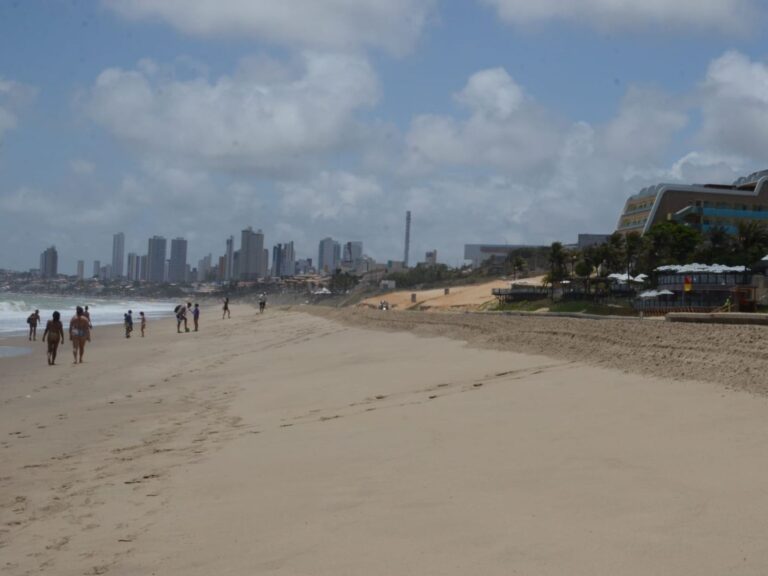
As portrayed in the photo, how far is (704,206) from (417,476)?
74349 millimetres

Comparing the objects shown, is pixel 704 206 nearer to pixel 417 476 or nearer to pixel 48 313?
pixel 48 313

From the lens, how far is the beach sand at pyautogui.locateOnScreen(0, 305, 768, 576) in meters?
4.13

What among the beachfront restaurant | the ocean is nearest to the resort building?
the beachfront restaurant

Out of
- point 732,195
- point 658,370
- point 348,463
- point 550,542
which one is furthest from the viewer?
point 732,195

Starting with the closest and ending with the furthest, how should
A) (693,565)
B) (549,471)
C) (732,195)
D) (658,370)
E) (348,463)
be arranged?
1. (693,565)
2. (549,471)
3. (348,463)
4. (658,370)
5. (732,195)

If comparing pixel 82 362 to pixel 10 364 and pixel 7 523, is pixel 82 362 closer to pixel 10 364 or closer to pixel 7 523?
pixel 10 364

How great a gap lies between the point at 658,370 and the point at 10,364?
17913mm

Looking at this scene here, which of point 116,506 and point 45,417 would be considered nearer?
point 116,506

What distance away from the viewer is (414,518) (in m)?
4.68

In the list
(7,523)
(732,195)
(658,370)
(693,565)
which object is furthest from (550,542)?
(732,195)

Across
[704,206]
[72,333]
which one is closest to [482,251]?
[704,206]

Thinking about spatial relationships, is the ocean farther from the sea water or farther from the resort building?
the resort building

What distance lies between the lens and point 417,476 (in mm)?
5629

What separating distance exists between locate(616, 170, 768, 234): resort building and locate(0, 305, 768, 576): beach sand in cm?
6569
